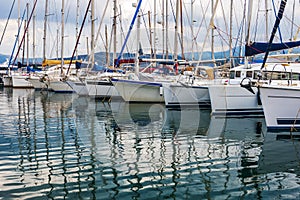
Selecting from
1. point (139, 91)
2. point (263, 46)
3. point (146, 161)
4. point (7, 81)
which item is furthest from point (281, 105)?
point (7, 81)

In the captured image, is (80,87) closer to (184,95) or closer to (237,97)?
(184,95)

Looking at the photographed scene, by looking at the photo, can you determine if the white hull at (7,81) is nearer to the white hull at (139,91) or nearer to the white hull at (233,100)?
the white hull at (139,91)

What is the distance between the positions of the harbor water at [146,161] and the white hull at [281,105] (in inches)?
25.1

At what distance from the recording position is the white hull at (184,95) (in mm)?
25594

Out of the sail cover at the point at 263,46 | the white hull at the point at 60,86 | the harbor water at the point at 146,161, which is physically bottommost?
the harbor water at the point at 146,161

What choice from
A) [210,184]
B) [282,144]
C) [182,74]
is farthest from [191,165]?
[182,74]

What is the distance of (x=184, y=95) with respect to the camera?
25.8 metres

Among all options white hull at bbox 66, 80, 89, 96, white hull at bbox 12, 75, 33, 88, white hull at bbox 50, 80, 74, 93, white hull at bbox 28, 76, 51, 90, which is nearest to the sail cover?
white hull at bbox 66, 80, 89, 96

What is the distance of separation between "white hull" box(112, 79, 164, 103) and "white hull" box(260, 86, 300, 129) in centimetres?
1229

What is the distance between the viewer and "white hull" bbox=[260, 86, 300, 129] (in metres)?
16.2

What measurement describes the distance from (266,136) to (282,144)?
1.66m

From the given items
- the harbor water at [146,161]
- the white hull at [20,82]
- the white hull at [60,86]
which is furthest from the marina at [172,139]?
the white hull at [20,82]

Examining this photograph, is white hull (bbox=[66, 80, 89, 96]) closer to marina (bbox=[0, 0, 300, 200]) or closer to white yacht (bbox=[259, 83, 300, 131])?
marina (bbox=[0, 0, 300, 200])

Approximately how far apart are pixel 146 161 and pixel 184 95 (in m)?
15.0
